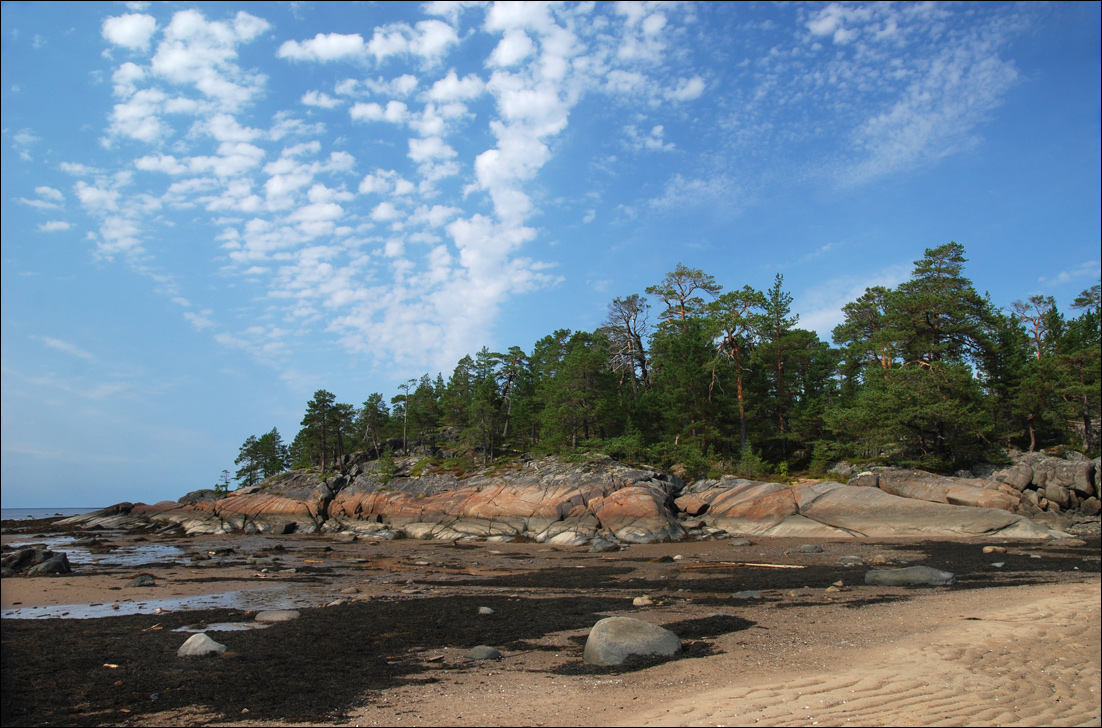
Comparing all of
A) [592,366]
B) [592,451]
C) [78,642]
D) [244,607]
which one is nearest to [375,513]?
[592,451]

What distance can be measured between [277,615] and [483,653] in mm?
6935

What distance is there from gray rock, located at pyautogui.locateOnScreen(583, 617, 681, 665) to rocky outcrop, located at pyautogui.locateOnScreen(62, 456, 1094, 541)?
73.8 ft

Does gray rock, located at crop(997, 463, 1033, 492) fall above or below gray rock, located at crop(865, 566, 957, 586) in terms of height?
above

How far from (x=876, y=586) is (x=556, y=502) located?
2499cm

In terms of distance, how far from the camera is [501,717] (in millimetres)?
6730

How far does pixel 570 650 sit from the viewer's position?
1025 centimetres

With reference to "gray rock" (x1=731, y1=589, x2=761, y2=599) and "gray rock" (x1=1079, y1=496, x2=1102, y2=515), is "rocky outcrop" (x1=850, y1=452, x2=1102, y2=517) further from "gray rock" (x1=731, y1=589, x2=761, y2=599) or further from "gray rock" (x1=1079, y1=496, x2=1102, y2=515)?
"gray rock" (x1=731, y1=589, x2=761, y2=599)

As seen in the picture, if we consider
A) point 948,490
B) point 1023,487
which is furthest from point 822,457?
point 1023,487

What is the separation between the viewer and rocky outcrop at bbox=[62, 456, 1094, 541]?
30.2 m

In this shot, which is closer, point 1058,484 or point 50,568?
point 50,568

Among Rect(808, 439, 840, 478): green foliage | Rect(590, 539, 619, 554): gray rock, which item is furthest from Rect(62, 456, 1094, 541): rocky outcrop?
Rect(808, 439, 840, 478): green foliage

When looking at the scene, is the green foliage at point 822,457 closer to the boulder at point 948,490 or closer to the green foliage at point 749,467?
the green foliage at point 749,467

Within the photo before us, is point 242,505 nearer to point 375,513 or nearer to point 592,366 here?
point 375,513

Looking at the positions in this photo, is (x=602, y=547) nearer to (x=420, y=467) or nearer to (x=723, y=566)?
(x=723, y=566)
